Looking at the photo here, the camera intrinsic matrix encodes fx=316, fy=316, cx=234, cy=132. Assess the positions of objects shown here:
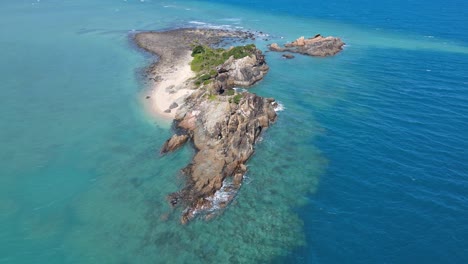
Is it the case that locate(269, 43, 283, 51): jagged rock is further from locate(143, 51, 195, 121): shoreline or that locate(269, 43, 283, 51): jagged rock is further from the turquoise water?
locate(143, 51, 195, 121): shoreline

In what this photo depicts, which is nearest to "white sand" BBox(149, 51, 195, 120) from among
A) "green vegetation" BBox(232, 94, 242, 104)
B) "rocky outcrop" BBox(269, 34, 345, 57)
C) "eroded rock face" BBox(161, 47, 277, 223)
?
"eroded rock face" BBox(161, 47, 277, 223)

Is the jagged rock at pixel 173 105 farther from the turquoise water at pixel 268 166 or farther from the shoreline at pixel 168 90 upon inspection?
the turquoise water at pixel 268 166

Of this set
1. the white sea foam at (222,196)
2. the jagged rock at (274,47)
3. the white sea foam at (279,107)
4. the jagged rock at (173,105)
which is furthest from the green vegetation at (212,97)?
the jagged rock at (274,47)

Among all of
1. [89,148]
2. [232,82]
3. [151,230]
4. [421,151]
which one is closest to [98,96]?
[89,148]

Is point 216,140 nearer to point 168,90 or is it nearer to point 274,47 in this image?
point 168,90

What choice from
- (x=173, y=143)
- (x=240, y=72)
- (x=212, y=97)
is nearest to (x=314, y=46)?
(x=240, y=72)

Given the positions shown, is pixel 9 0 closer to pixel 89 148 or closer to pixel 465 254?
pixel 89 148
